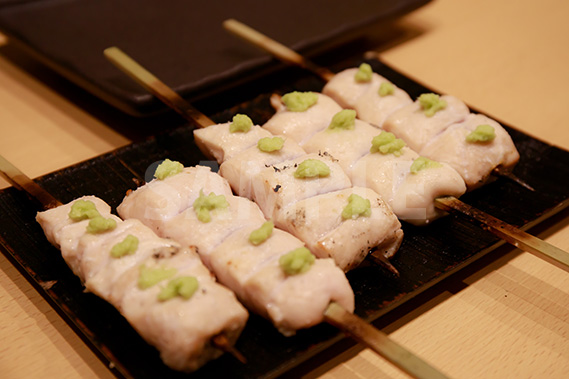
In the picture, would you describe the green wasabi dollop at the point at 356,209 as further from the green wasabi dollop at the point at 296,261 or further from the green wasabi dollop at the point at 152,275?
the green wasabi dollop at the point at 152,275

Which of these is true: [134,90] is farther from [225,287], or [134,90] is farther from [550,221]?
[550,221]

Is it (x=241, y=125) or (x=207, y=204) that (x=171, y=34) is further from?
(x=207, y=204)

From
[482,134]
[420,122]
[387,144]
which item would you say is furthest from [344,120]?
[482,134]

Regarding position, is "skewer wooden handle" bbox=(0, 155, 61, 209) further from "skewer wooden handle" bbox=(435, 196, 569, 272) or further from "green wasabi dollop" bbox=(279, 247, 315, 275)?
"skewer wooden handle" bbox=(435, 196, 569, 272)

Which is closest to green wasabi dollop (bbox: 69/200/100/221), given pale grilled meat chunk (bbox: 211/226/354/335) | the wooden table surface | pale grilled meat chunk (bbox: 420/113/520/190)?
the wooden table surface

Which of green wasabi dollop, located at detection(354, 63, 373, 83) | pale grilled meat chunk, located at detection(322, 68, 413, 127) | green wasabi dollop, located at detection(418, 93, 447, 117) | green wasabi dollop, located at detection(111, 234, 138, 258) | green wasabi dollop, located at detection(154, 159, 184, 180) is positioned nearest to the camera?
green wasabi dollop, located at detection(111, 234, 138, 258)

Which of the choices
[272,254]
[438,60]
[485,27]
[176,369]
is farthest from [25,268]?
[485,27]

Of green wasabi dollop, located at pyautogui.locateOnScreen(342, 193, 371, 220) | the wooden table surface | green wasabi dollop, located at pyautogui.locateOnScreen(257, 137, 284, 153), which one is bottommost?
the wooden table surface
